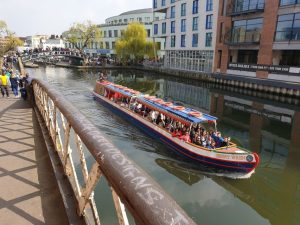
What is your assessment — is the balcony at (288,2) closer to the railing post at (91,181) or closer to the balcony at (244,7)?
the balcony at (244,7)

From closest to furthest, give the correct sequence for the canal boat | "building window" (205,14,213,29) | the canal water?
1. the canal water
2. the canal boat
3. "building window" (205,14,213,29)

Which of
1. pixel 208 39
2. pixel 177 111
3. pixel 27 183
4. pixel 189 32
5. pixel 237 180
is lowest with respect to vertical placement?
pixel 237 180

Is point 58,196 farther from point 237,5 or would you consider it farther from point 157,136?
point 237,5

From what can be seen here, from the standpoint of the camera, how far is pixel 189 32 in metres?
51.1

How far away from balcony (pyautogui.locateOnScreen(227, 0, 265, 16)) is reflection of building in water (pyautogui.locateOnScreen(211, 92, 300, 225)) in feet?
49.0

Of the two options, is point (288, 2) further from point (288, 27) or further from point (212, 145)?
point (212, 145)

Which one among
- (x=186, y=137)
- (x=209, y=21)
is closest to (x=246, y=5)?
(x=209, y=21)

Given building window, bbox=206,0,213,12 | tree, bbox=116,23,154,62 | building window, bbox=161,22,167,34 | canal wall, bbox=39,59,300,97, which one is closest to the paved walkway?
canal wall, bbox=39,59,300,97

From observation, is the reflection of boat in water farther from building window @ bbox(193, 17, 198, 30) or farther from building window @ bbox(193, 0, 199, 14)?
building window @ bbox(193, 0, 199, 14)

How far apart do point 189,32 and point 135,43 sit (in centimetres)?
1812

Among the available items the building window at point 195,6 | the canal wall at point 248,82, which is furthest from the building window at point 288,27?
the building window at point 195,6

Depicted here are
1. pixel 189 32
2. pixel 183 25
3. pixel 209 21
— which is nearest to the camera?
pixel 209 21

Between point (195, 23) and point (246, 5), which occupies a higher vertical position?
point (246, 5)

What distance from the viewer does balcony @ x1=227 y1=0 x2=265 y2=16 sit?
115 ft
